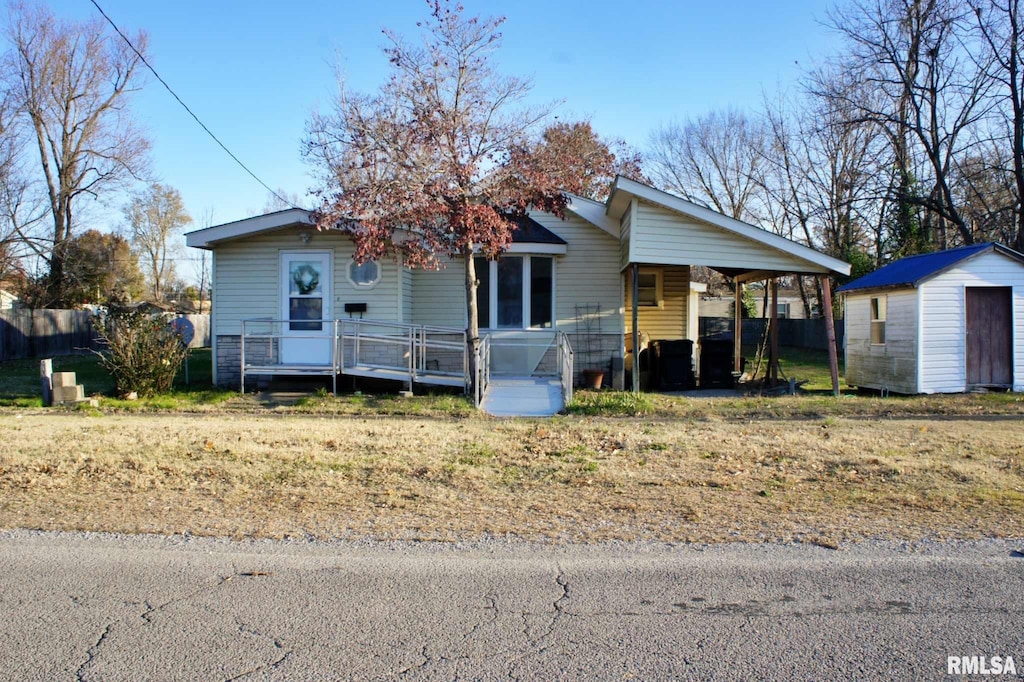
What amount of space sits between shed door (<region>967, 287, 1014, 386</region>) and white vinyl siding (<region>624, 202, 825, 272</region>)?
3.29m

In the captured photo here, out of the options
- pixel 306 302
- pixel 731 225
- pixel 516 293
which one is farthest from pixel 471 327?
pixel 731 225

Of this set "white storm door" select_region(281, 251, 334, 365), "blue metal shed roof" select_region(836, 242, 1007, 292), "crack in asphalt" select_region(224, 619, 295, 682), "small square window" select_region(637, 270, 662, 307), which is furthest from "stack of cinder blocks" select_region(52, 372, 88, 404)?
"blue metal shed roof" select_region(836, 242, 1007, 292)

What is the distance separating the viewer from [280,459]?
805 cm

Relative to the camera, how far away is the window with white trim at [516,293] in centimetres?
1664

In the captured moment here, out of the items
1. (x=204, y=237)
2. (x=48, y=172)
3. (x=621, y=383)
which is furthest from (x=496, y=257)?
(x=48, y=172)

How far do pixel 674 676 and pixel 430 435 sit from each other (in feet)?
21.1

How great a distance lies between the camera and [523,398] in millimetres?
13398

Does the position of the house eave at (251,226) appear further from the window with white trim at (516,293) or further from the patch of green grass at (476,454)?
the patch of green grass at (476,454)

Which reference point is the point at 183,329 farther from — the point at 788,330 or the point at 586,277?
the point at 788,330

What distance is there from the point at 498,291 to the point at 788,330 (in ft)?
83.5

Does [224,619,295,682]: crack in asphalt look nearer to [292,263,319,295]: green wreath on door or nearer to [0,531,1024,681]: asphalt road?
[0,531,1024,681]: asphalt road

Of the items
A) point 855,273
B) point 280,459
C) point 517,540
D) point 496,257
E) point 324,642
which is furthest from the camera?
point 855,273

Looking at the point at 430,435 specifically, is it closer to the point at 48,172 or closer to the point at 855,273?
the point at 855,273

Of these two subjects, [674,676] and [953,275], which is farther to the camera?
[953,275]
